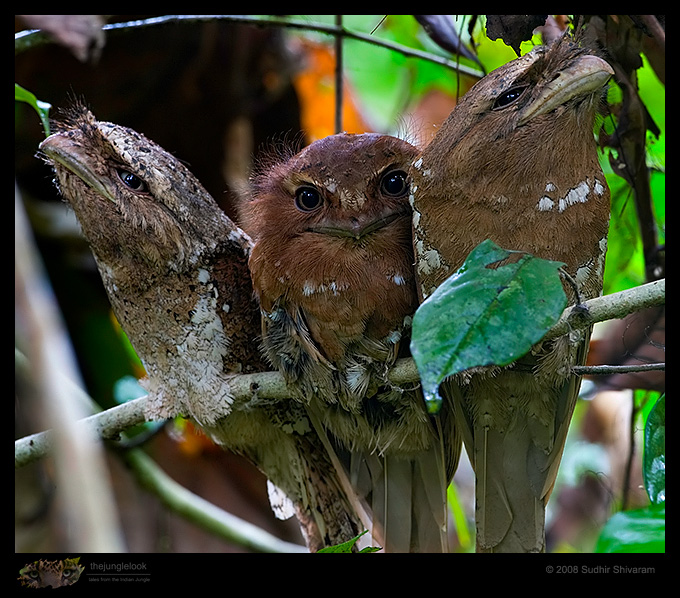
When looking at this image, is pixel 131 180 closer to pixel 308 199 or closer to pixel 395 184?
pixel 308 199

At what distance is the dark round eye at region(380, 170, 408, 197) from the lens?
204 cm

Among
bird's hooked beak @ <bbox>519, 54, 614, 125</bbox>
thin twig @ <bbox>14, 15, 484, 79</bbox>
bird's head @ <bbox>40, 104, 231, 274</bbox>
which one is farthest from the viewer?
thin twig @ <bbox>14, 15, 484, 79</bbox>

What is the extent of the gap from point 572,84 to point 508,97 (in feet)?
0.53

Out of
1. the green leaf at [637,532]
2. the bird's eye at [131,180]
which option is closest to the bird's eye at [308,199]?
the bird's eye at [131,180]

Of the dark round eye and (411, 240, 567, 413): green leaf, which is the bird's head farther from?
(411, 240, 567, 413): green leaf

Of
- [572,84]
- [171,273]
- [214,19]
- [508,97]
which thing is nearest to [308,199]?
[171,273]

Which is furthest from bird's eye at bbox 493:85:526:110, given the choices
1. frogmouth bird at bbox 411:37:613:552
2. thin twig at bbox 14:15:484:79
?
thin twig at bbox 14:15:484:79

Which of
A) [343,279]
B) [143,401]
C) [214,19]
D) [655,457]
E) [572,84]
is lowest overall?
[655,457]

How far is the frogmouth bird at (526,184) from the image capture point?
5.62ft

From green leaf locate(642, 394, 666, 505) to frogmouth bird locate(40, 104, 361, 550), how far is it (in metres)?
1.01

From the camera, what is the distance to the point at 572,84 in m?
1.66
